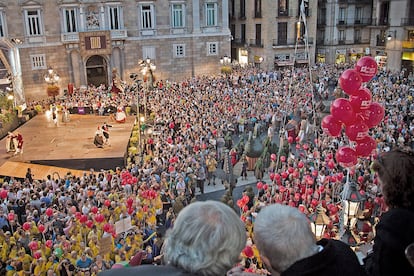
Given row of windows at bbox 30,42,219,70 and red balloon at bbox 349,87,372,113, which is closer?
red balloon at bbox 349,87,372,113

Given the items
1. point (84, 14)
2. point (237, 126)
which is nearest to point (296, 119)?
point (237, 126)

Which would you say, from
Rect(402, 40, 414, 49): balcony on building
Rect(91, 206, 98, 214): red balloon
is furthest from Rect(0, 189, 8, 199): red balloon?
Rect(402, 40, 414, 49): balcony on building

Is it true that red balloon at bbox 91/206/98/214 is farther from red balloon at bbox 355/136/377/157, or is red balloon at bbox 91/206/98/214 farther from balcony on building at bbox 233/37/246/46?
balcony on building at bbox 233/37/246/46

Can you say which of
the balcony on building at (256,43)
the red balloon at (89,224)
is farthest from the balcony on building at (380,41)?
the red balloon at (89,224)

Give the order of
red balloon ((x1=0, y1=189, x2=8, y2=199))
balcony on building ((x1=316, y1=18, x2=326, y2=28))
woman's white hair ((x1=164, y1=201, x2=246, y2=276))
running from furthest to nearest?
balcony on building ((x1=316, y1=18, x2=326, y2=28)) < red balloon ((x1=0, y1=189, x2=8, y2=199)) < woman's white hair ((x1=164, y1=201, x2=246, y2=276))

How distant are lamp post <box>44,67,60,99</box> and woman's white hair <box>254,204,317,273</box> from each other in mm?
34304

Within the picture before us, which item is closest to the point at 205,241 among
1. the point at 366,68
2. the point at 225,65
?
Answer: the point at 366,68

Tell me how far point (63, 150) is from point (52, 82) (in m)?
13.3

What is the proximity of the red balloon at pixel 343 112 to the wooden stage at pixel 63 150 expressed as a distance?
1376 centimetres

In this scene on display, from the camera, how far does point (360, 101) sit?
34.5ft

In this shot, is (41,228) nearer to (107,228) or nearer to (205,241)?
(107,228)

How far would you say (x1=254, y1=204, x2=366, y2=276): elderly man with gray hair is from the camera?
269cm

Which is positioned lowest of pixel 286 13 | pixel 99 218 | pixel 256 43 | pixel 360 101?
pixel 99 218

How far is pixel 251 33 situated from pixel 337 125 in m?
37.6
